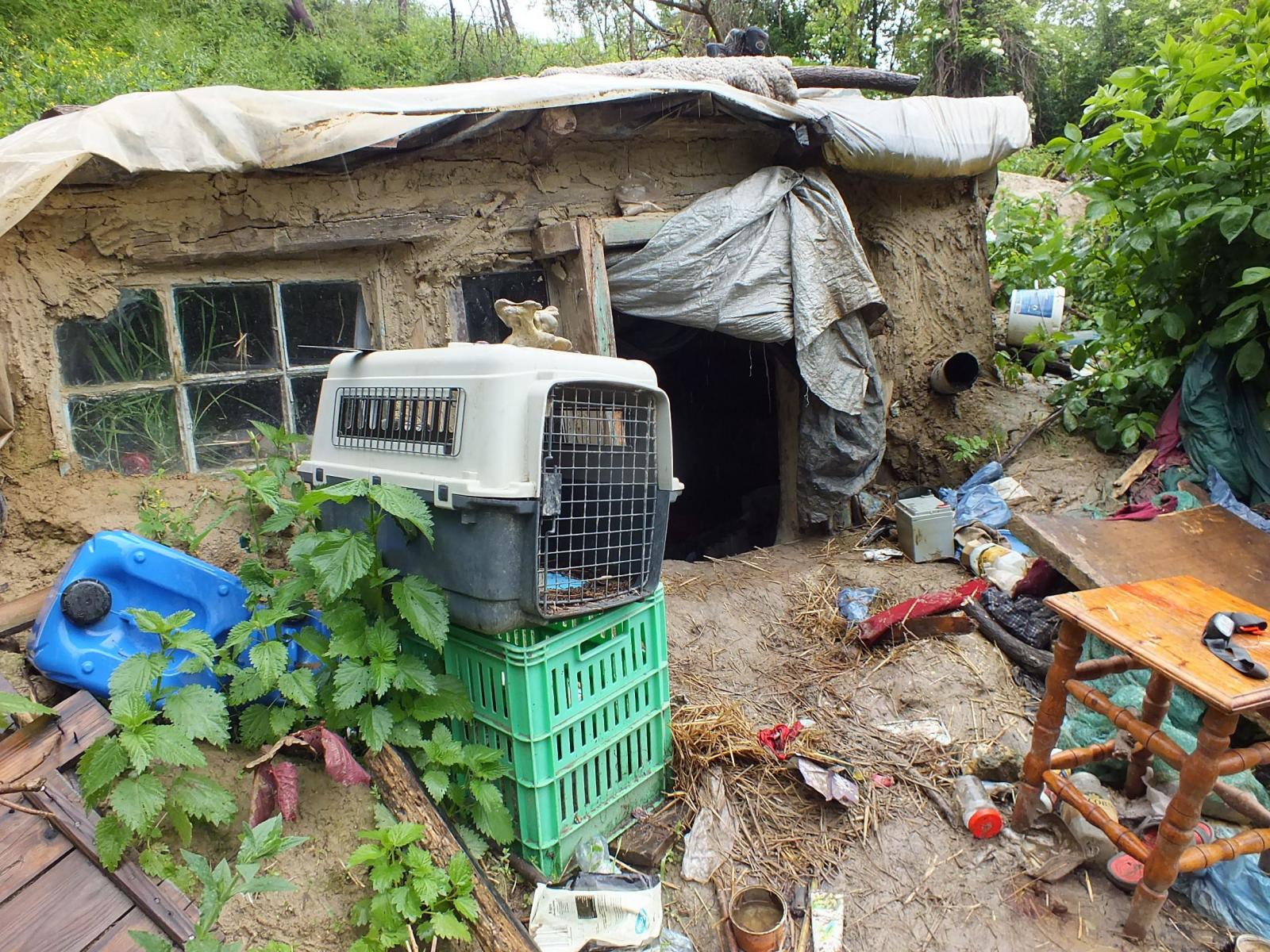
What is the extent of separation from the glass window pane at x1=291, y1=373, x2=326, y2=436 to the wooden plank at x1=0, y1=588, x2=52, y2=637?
1.15m

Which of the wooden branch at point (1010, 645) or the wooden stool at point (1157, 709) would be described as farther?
the wooden branch at point (1010, 645)

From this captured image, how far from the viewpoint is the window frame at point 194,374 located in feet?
8.98

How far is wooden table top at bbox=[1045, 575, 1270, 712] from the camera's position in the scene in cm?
176

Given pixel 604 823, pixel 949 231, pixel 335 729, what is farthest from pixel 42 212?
pixel 949 231

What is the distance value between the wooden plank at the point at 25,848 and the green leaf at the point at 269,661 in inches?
20.1

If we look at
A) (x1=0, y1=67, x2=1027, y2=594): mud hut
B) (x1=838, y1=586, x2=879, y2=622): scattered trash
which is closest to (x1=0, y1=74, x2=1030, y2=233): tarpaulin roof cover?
(x1=0, y1=67, x2=1027, y2=594): mud hut

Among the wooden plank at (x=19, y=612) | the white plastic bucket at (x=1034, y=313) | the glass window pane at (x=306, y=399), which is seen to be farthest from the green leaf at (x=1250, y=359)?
the wooden plank at (x=19, y=612)

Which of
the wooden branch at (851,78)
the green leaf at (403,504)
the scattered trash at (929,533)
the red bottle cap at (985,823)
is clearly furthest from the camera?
the wooden branch at (851,78)

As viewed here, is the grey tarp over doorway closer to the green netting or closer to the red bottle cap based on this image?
the green netting

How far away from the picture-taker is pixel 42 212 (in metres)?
Answer: 2.56

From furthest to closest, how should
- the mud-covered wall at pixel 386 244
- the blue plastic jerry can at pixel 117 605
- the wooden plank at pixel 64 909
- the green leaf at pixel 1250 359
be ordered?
the green leaf at pixel 1250 359, the mud-covered wall at pixel 386 244, the blue plastic jerry can at pixel 117 605, the wooden plank at pixel 64 909

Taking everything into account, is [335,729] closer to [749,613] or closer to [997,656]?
[749,613]

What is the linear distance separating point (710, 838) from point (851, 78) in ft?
15.5

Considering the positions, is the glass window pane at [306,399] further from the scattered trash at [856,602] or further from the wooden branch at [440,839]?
the scattered trash at [856,602]
